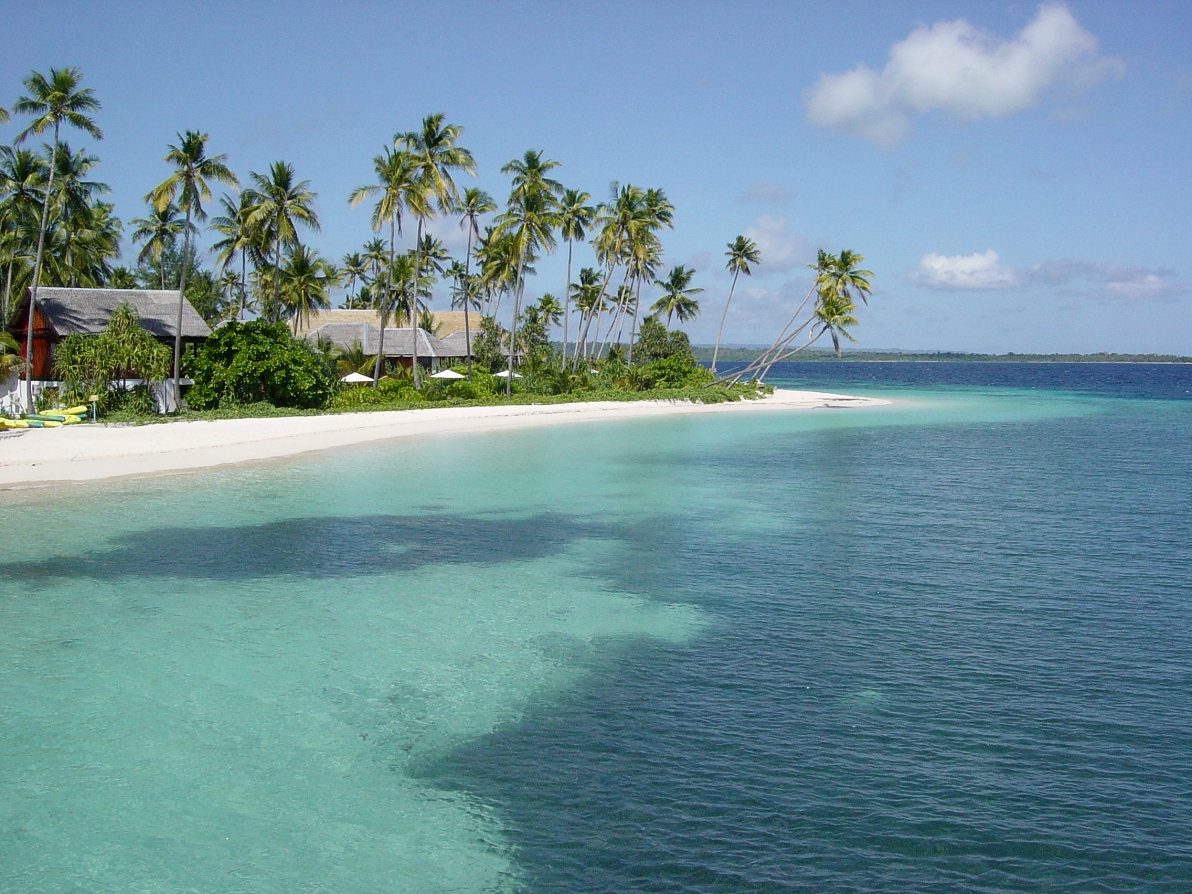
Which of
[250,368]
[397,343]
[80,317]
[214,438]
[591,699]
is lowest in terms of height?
[591,699]

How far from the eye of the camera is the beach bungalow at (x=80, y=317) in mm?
36312

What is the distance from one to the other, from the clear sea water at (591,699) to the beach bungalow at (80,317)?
18.0 meters

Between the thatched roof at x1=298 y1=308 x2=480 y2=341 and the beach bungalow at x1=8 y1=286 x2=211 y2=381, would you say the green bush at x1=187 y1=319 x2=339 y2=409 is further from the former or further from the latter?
the thatched roof at x1=298 y1=308 x2=480 y2=341

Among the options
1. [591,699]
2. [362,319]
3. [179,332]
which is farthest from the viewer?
[362,319]

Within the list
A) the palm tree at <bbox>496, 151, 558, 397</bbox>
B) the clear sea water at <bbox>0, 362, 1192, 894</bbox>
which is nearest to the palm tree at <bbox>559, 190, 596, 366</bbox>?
the palm tree at <bbox>496, 151, 558, 397</bbox>

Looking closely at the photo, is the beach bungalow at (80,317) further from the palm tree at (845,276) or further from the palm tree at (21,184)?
the palm tree at (845,276)

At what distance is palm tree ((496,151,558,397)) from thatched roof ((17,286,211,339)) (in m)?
15.3

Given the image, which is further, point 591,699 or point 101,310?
point 101,310

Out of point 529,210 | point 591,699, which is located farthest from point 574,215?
point 591,699

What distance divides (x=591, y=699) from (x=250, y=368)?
3071cm

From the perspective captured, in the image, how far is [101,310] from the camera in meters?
37.8

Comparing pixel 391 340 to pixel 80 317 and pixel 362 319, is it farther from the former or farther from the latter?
pixel 80 317

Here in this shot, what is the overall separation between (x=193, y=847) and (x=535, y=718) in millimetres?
3321

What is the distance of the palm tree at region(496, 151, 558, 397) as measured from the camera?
4766 cm
